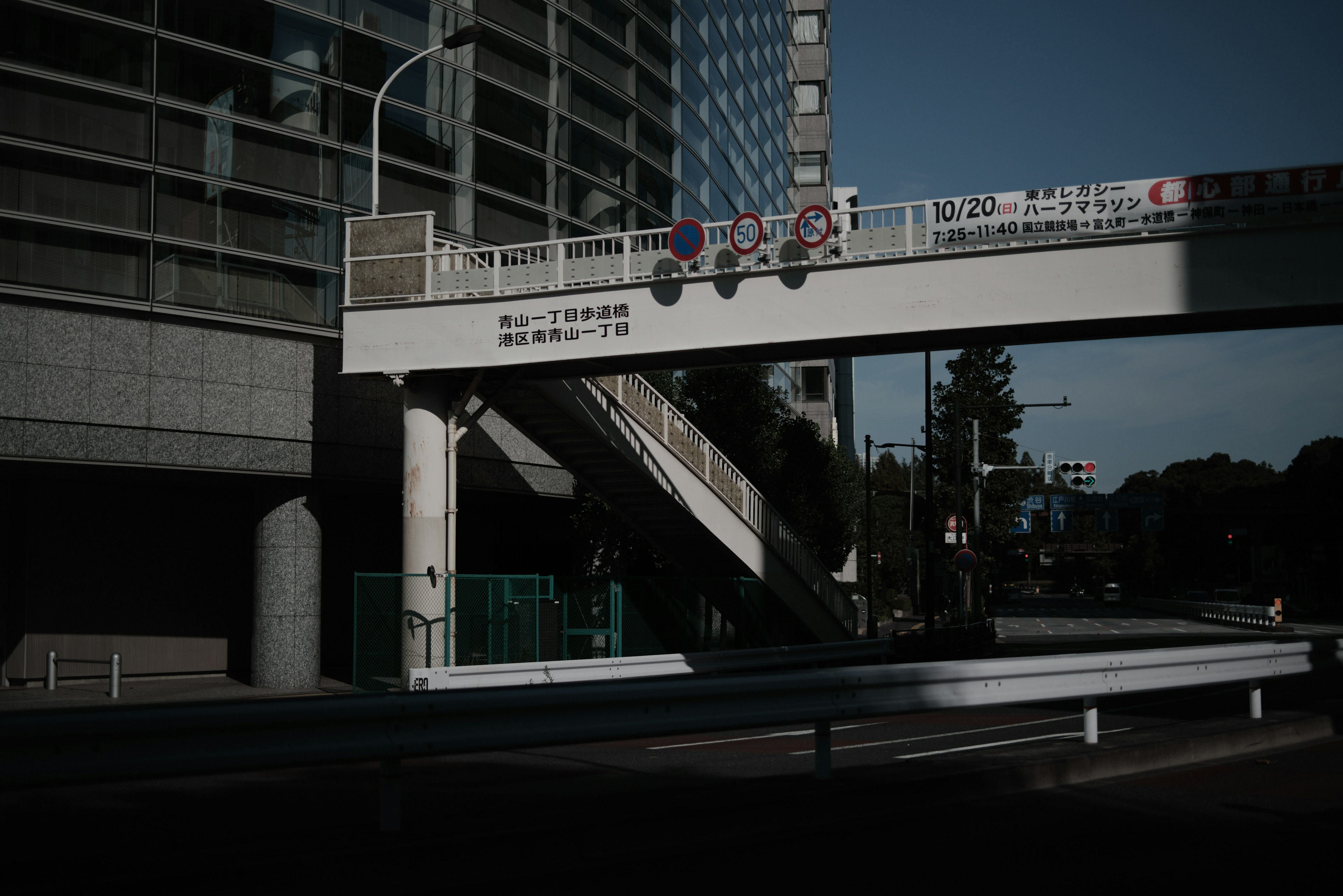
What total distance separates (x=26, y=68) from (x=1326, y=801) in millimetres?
22297

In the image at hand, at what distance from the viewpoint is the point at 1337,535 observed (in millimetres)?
73750

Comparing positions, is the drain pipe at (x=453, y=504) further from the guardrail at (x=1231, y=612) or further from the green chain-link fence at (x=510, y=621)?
the guardrail at (x=1231, y=612)

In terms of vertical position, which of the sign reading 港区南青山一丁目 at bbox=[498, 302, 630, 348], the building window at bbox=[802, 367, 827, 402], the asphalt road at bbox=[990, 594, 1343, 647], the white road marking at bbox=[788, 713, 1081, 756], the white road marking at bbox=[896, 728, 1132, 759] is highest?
the building window at bbox=[802, 367, 827, 402]

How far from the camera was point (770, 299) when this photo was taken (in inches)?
697

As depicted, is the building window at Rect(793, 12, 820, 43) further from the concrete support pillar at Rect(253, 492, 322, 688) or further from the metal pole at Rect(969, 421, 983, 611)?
the concrete support pillar at Rect(253, 492, 322, 688)

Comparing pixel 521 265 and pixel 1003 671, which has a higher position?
pixel 521 265

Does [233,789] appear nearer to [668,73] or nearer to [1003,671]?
[1003,671]

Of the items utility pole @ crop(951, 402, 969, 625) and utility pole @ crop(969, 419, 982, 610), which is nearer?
utility pole @ crop(951, 402, 969, 625)

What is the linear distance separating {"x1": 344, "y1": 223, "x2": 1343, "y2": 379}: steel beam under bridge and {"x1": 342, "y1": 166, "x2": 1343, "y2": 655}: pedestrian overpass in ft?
0.09

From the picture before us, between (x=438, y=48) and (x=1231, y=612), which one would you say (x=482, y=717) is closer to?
(x=438, y=48)

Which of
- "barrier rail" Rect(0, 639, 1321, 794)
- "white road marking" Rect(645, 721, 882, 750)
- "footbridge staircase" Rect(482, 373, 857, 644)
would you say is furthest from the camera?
"footbridge staircase" Rect(482, 373, 857, 644)

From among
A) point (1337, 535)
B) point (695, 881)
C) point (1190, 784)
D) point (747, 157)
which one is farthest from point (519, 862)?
point (1337, 535)

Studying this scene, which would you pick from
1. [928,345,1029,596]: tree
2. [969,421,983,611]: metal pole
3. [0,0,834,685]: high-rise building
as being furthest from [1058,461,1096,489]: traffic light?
[0,0,834,685]: high-rise building

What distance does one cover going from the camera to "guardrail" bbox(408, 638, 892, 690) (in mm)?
16281
